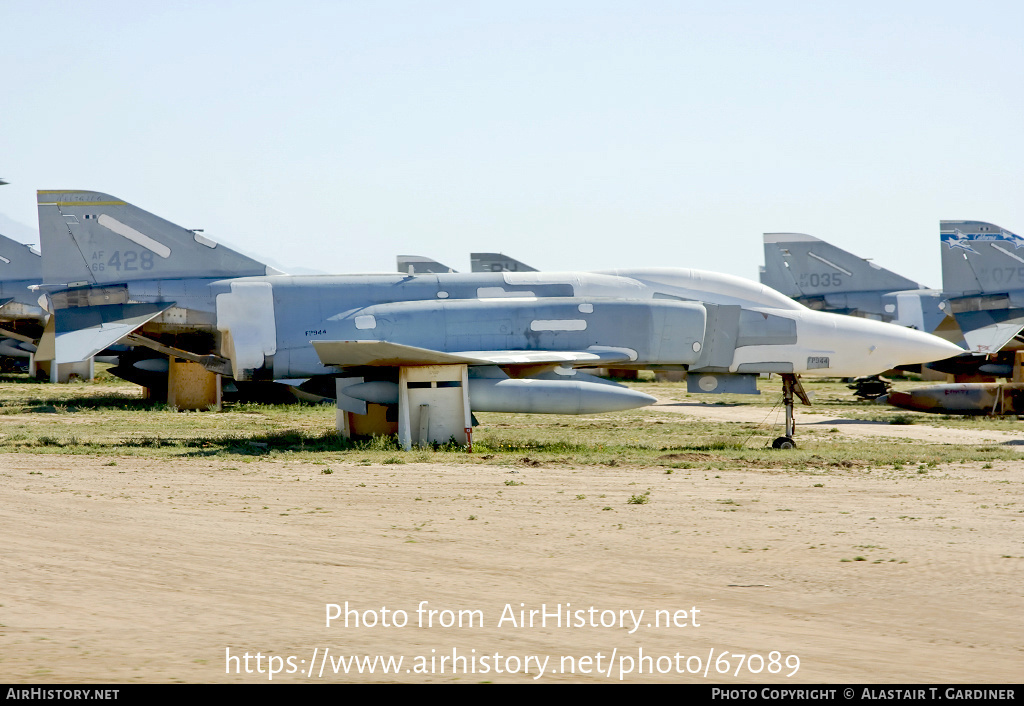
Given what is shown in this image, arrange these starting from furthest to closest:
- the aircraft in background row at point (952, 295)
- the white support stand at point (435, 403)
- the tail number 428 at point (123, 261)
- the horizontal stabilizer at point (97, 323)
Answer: the aircraft in background row at point (952, 295)
the tail number 428 at point (123, 261)
the horizontal stabilizer at point (97, 323)
the white support stand at point (435, 403)

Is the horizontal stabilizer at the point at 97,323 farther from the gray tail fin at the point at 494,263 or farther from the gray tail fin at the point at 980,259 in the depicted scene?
the gray tail fin at the point at 980,259

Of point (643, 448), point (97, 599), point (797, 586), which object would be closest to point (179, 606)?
point (97, 599)

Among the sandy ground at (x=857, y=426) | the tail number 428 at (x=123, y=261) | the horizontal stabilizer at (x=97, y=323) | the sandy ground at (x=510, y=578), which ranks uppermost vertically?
the tail number 428 at (x=123, y=261)

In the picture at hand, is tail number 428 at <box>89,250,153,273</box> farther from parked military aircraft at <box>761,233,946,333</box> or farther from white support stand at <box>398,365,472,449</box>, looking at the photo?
parked military aircraft at <box>761,233,946,333</box>

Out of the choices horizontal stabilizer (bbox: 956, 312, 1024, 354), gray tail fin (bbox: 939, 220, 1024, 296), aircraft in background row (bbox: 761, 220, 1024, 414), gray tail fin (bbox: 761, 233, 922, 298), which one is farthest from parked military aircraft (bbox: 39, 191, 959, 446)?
gray tail fin (bbox: 761, 233, 922, 298)

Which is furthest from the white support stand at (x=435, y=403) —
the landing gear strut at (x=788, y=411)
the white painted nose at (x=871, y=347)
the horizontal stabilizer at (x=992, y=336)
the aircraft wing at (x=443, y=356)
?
the horizontal stabilizer at (x=992, y=336)

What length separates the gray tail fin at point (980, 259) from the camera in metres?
26.4

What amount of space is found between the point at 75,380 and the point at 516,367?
26787 millimetres

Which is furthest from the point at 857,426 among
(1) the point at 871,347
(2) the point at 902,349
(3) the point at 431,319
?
(3) the point at 431,319

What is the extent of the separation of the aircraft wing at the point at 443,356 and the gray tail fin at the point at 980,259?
47.0ft

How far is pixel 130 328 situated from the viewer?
1698 centimetres

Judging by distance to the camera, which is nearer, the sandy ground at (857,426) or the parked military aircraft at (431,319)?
the parked military aircraft at (431,319)

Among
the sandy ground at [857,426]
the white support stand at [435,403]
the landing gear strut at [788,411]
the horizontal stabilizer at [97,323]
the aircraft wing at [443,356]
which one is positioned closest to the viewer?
the aircraft wing at [443,356]
